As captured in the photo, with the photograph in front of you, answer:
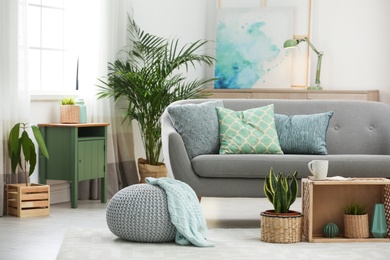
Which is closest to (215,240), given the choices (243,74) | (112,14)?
(112,14)

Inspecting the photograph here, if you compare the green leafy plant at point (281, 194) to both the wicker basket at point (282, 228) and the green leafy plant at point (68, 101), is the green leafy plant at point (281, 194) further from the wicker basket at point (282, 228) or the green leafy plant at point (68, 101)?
the green leafy plant at point (68, 101)

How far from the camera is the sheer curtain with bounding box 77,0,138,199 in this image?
7.07 meters

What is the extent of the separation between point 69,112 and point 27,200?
965 millimetres

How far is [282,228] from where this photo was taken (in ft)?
15.0

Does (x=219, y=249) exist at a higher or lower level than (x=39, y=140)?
lower

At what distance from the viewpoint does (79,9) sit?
23.2 feet

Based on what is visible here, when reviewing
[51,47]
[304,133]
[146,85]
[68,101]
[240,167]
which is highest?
[51,47]

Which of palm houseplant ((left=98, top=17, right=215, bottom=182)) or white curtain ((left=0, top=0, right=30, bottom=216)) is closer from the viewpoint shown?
white curtain ((left=0, top=0, right=30, bottom=216))

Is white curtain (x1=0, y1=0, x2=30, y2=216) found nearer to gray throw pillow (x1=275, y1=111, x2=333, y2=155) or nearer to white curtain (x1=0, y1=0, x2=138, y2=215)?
white curtain (x1=0, y1=0, x2=138, y2=215)

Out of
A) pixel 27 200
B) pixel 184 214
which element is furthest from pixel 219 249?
pixel 27 200

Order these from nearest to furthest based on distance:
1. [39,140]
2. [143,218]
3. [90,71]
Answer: [143,218] → [39,140] → [90,71]

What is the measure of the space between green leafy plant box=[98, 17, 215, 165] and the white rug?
8.00ft

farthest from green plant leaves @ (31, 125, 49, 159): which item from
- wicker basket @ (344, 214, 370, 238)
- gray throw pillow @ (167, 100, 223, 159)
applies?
wicker basket @ (344, 214, 370, 238)

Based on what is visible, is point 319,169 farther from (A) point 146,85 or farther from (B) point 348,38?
(B) point 348,38
